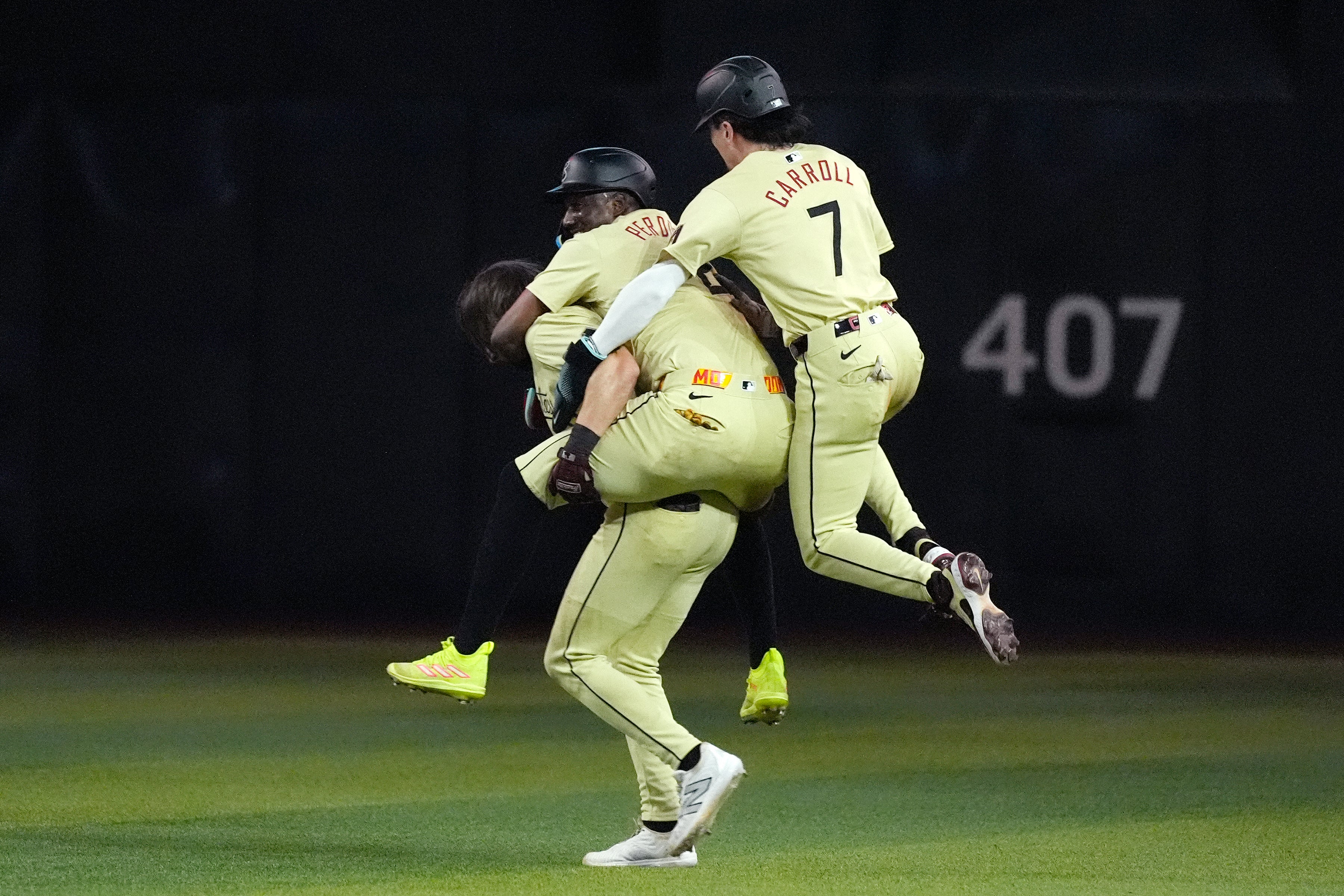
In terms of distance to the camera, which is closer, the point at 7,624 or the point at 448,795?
the point at 448,795

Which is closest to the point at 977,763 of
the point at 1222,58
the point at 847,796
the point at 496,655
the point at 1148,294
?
the point at 847,796

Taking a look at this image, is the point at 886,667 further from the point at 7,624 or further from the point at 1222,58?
the point at 7,624

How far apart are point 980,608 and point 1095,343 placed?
22.5 ft

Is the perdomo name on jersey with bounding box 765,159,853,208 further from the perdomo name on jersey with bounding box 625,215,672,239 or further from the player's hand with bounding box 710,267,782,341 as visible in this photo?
the perdomo name on jersey with bounding box 625,215,672,239

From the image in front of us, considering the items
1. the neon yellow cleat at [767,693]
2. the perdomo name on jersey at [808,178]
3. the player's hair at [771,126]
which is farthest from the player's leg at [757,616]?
the player's hair at [771,126]

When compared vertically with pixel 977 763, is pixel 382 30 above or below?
above

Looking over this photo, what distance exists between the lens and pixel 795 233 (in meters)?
5.25

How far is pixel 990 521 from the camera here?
1159 cm

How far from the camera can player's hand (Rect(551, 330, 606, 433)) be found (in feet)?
16.9

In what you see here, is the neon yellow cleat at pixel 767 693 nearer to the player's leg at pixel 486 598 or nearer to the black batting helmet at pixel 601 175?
the player's leg at pixel 486 598

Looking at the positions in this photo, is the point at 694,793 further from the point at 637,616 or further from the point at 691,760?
the point at 637,616

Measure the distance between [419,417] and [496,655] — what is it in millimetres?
1828

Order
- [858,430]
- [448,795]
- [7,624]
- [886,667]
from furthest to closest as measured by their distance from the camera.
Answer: [7,624] → [886,667] → [448,795] → [858,430]

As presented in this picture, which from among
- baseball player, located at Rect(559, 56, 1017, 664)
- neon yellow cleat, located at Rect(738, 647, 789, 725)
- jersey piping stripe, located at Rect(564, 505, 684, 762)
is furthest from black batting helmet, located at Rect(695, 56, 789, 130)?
neon yellow cleat, located at Rect(738, 647, 789, 725)
